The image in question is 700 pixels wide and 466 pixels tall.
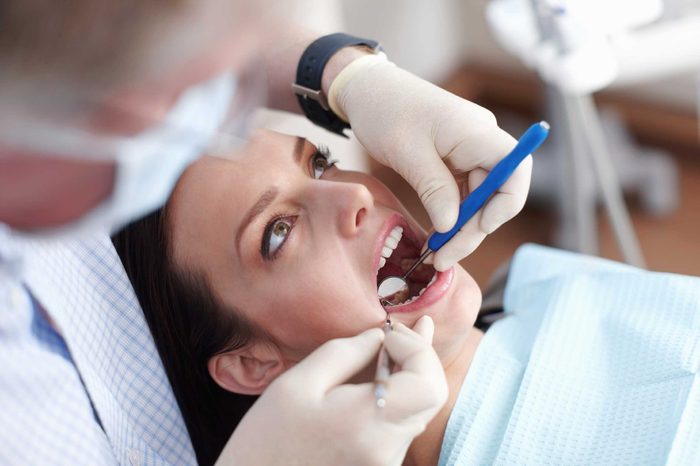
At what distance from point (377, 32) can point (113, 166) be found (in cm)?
218

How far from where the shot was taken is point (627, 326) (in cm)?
130

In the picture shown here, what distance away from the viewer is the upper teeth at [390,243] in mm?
1236

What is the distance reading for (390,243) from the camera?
1.24m

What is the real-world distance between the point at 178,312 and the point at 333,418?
382mm

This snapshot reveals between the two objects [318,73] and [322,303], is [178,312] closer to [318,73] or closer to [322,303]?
[322,303]

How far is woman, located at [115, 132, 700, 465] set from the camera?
3.92 ft

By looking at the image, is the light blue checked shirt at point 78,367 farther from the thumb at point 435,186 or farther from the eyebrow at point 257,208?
the thumb at point 435,186

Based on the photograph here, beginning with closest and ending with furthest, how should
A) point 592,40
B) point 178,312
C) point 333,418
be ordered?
point 333,418 < point 178,312 < point 592,40

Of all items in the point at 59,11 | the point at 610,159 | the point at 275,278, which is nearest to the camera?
the point at 59,11

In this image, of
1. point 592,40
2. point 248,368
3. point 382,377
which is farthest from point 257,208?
point 592,40

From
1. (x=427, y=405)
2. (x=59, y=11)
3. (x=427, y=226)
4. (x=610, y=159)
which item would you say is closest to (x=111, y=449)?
(x=427, y=405)

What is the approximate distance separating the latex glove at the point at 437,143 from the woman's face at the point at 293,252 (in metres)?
0.08

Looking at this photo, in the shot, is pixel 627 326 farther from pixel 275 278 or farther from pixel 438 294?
pixel 275 278

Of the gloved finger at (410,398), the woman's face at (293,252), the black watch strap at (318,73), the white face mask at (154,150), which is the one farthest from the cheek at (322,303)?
the white face mask at (154,150)
